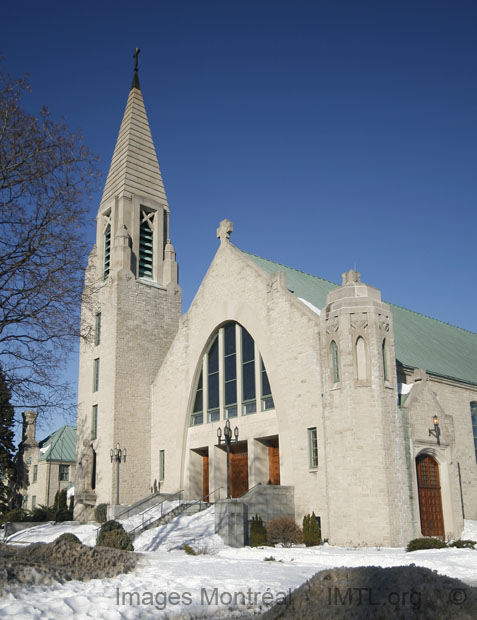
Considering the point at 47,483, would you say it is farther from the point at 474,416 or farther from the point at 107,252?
the point at 474,416

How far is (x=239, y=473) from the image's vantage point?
31.0 m

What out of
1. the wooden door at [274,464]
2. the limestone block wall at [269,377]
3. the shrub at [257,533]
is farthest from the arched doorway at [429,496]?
the wooden door at [274,464]

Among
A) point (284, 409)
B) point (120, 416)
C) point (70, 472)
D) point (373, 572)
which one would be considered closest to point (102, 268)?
point (120, 416)

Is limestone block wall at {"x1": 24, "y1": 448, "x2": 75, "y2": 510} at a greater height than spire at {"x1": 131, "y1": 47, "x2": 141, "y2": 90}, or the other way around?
spire at {"x1": 131, "y1": 47, "x2": 141, "y2": 90}

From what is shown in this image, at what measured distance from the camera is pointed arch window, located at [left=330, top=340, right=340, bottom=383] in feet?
82.5

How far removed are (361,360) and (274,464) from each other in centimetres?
770

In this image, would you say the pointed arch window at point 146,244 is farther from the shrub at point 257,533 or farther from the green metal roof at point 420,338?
the shrub at point 257,533

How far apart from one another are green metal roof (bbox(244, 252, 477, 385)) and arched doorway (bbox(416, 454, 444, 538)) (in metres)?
4.70

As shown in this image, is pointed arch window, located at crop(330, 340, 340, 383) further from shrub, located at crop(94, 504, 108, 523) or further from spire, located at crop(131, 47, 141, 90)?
spire, located at crop(131, 47, 141, 90)

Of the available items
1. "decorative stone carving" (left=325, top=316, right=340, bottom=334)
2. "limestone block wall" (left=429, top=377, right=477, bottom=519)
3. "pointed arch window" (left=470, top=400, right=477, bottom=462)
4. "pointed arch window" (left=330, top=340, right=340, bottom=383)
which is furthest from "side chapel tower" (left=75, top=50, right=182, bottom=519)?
"pointed arch window" (left=470, top=400, right=477, bottom=462)

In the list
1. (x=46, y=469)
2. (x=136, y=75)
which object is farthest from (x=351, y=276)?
(x=46, y=469)

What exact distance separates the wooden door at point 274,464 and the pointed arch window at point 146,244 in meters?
14.0

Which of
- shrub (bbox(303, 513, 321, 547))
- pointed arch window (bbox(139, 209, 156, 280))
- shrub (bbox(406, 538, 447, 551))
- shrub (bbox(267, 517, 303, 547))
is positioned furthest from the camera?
pointed arch window (bbox(139, 209, 156, 280))

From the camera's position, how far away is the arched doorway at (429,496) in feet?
82.2
